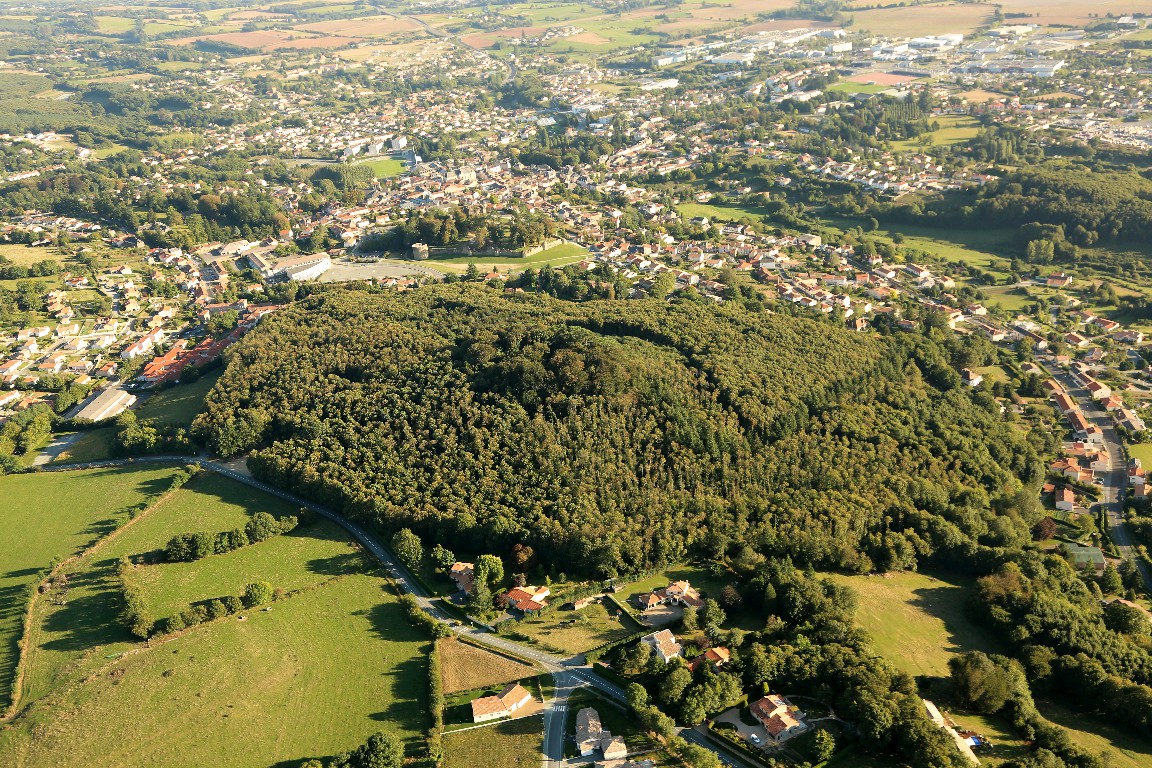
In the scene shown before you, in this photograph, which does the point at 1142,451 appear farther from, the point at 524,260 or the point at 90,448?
the point at 90,448

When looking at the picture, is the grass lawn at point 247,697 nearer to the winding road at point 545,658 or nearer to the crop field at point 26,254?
the winding road at point 545,658

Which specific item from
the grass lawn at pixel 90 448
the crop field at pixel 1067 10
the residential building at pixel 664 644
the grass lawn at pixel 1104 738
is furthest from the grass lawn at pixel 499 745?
the crop field at pixel 1067 10

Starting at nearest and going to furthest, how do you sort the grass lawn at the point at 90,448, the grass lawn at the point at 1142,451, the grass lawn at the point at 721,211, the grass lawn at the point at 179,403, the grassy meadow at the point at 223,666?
the grassy meadow at the point at 223,666
the grass lawn at the point at 1142,451
the grass lawn at the point at 90,448
the grass lawn at the point at 179,403
the grass lawn at the point at 721,211

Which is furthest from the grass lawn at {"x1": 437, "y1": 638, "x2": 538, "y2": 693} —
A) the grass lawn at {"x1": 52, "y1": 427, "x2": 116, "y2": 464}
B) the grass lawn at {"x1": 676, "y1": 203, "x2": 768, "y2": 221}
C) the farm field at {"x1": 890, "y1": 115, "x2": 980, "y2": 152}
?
the farm field at {"x1": 890, "y1": 115, "x2": 980, "y2": 152}

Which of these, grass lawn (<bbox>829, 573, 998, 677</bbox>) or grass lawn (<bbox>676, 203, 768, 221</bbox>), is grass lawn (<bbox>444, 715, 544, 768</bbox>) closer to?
grass lawn (<bbox>829, 573, 998, 677</bbox>)

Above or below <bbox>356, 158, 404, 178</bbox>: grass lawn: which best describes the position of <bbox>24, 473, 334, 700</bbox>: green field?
below

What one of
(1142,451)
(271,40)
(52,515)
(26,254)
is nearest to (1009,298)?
(1142,451)
